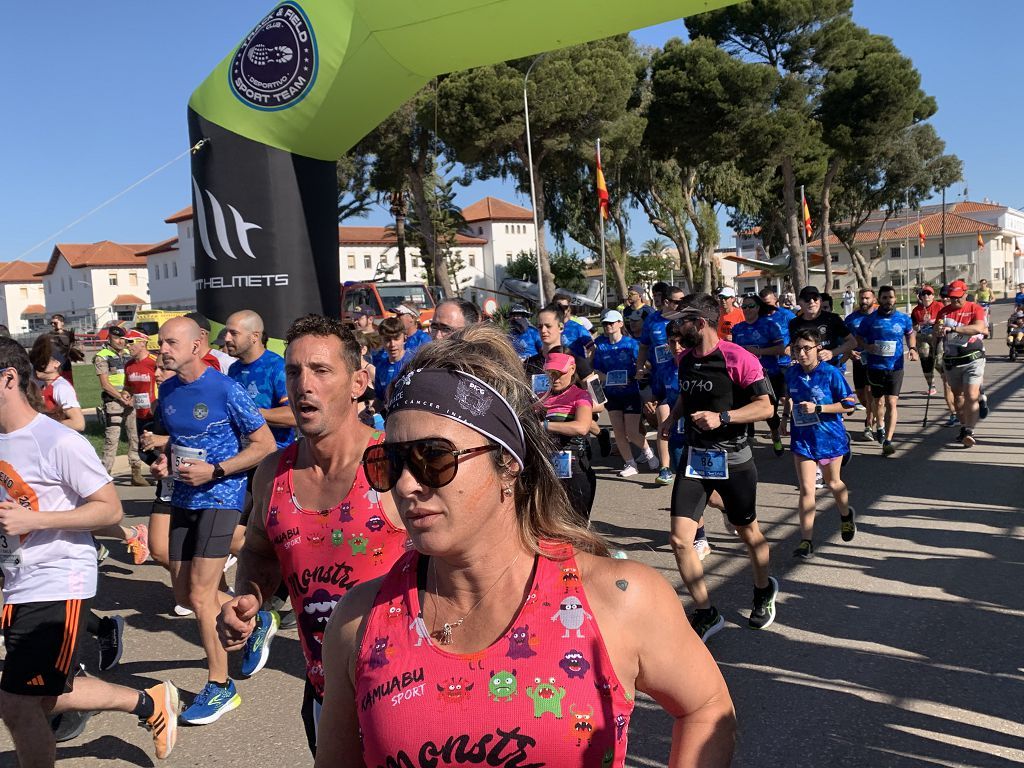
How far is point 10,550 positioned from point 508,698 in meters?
2.63

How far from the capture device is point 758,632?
16.5 feet

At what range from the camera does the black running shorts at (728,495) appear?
4.99m

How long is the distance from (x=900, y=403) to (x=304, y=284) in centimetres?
1066

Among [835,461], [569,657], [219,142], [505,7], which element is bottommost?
[835,461]

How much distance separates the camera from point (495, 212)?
84.9 metres

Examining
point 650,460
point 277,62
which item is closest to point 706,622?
point 650,460

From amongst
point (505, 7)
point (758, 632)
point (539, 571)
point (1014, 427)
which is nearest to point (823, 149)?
point (1014, 427)

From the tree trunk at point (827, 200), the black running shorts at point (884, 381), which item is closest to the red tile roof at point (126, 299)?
the tree trunk at point (827, 200)

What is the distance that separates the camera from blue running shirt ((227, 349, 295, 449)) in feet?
19.0

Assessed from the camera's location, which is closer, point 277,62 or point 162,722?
point 162,722

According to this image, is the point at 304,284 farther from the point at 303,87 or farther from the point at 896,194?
the point at 896,194

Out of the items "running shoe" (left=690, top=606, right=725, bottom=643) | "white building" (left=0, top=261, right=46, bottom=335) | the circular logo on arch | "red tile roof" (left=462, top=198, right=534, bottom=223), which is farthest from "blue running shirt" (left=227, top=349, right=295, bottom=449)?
"white building" (left=0, top=261, right=46, bottom=335)

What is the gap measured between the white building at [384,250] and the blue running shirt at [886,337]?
64.7 m

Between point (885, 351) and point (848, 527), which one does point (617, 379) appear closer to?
point (885, 351)
